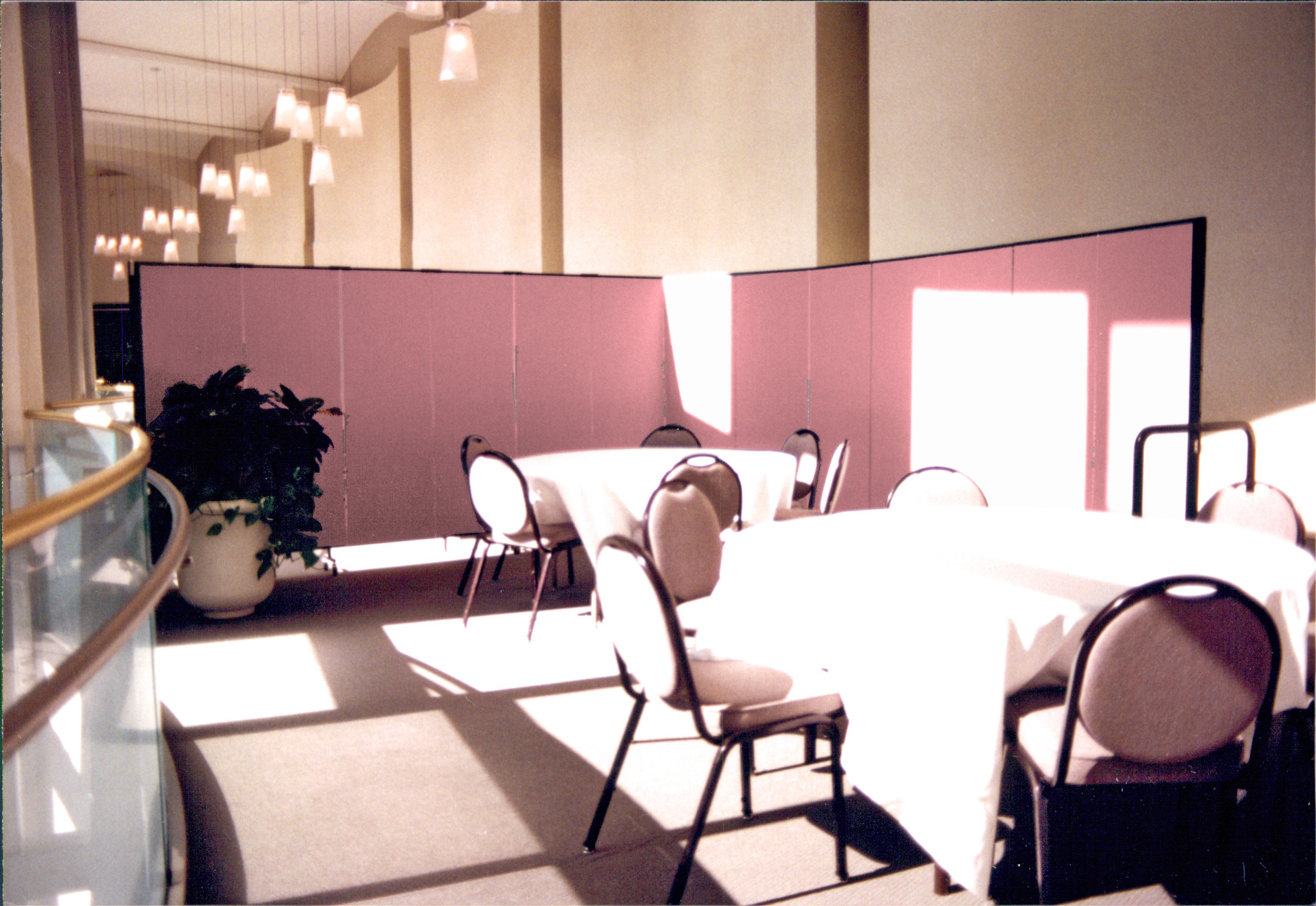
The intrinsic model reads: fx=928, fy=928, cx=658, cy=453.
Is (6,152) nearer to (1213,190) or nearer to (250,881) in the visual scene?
(250,881)

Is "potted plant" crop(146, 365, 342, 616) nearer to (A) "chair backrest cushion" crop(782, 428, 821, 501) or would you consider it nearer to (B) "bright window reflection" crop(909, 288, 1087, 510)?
(A) "chair backrest cushion" crop(782, 428, 821, 501)

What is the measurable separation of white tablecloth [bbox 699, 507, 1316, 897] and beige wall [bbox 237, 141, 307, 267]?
12915mm

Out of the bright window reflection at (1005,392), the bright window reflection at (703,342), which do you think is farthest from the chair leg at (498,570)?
the bright window reflection at (1005,392)

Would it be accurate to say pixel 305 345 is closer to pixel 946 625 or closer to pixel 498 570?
pixel 498 570

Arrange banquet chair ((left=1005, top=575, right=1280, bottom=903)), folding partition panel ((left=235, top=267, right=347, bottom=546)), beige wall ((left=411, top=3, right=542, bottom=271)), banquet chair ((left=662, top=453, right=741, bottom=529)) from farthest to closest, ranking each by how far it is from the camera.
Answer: beige wall ((left=411, top=3, right=542, bottom=271)) → folding partition panel ((left=235, top=267, right=347, bottom=546)) → banquet chair ((left=662, top=453, right=741, bottom=529)) → banquet chair ((left=1005, top=575, right=1280, bottom=903))

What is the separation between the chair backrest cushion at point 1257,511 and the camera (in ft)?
9.74

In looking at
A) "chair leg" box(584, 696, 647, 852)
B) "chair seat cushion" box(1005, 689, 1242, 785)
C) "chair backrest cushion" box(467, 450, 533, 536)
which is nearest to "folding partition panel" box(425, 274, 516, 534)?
"chair backrest cushion" box(467, 450, 533, 536)

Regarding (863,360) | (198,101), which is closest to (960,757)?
(863,360)

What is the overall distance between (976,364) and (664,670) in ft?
12.5

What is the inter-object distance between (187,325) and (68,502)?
4.94 metres

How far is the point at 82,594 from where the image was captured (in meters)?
1.52

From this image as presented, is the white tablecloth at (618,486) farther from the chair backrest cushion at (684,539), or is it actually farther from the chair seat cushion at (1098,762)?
the chair seat cushion at (1098,762)

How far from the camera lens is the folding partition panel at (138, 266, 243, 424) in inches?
222

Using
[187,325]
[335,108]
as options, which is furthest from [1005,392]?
[335,108]
